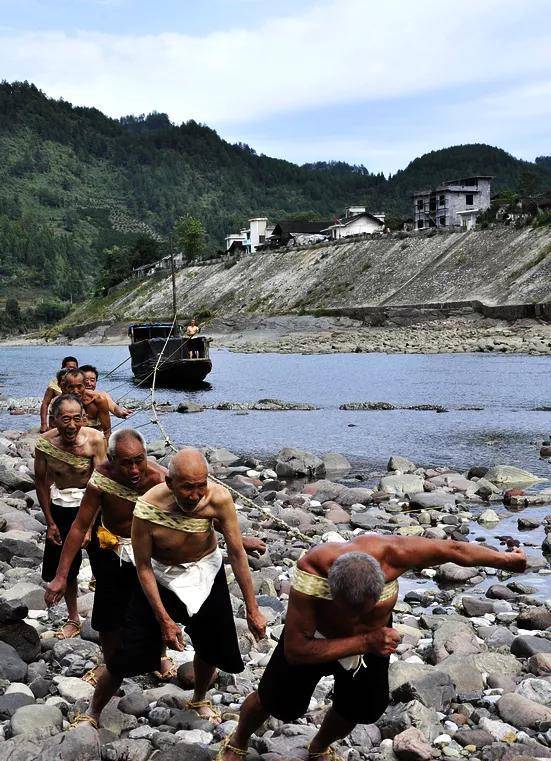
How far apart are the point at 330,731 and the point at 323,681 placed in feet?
5.33

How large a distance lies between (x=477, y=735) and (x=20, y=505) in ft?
28.7

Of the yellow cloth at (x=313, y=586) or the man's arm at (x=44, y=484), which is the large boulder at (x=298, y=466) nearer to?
the man's arm at (x=44, y=484)

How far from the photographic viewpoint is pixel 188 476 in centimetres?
517

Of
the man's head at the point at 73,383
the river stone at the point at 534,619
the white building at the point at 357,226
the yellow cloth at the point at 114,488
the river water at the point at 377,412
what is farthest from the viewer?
the white building at the point at 357,226

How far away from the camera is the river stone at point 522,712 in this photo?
5945mm

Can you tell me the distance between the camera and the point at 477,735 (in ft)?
18.9

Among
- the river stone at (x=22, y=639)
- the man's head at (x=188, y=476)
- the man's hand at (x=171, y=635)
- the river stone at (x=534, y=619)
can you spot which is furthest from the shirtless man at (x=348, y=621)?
the river stone at (x=534, y=619)

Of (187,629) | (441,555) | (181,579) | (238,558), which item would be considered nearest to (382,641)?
(441,555)

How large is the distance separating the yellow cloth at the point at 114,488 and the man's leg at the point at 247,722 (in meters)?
1.61

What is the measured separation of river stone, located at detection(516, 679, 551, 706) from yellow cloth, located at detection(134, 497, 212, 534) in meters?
2.58

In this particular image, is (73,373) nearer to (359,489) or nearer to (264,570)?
(264,570)

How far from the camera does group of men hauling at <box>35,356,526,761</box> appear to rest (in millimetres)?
4559

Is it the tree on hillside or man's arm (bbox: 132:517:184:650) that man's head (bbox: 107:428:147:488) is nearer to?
man's arm (bbox: 132:517:184:650)

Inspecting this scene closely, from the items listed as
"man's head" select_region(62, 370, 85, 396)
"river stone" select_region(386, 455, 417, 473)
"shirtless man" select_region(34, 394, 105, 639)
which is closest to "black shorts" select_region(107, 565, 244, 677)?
"shirtless man" select_region(34, 394, 105, 639)
